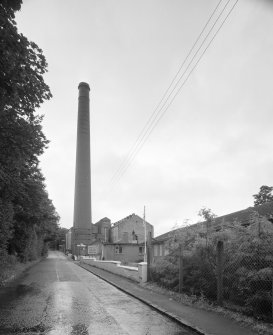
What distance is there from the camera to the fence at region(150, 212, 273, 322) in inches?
347

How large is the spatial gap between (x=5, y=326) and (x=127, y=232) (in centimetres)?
7309

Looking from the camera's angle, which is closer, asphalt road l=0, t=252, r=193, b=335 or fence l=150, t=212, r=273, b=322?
asphalt road l=0, t=252, r=193, b=335

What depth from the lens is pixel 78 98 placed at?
69750 millimetres

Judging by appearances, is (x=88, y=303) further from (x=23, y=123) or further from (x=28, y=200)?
(x=28, y=200)

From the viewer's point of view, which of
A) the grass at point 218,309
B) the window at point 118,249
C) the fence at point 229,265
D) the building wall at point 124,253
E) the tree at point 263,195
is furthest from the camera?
the window at point 118,249

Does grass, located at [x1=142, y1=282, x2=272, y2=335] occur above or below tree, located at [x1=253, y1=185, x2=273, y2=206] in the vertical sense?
below

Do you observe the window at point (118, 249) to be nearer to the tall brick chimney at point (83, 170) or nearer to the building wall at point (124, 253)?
the building wall at point (124, 253)

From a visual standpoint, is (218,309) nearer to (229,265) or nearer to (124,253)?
(229,265)

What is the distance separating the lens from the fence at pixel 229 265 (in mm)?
8805

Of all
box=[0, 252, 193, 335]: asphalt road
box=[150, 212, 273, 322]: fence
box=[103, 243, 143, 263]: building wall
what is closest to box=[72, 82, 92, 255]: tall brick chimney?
box=[103, 243, 143, 263]: building wall

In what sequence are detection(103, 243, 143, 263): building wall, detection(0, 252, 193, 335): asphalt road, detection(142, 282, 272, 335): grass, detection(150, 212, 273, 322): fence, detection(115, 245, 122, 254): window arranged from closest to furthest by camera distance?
1. detection(142, 282, 272, 335): grass
2. detection(0, 252, 193, 335): asphalt road
3. detection(150, 212, 273, 322): fence
4. detection(103, 243, 143, 263): building wall
5. detection(115, 245, 122, 254): window

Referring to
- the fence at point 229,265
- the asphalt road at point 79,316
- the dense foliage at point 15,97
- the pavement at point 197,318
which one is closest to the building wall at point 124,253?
the dense foliage at point 15,97

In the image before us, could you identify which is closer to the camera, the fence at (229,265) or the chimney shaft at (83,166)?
the fence at (229,265)

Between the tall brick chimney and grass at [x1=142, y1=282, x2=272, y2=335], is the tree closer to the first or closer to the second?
the tall brick chimney
